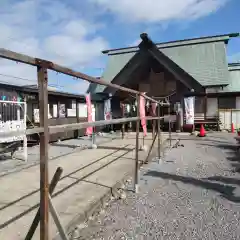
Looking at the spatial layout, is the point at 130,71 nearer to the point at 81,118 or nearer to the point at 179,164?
the point at 81,118

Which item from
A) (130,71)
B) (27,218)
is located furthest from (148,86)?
(27,218)

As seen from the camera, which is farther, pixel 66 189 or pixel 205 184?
pixel 205 184

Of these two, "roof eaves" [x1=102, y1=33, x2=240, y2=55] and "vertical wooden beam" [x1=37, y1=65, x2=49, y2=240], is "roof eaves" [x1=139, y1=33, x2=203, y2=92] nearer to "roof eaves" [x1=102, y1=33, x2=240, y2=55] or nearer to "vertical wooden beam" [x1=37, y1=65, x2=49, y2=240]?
"roof eaves" [x1=102, y1=33, x2=240, y2=55]

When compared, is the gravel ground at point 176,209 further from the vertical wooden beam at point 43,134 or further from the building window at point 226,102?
the building window at point 226,102

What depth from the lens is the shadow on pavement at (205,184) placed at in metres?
5.14

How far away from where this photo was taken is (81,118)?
18.4 metres

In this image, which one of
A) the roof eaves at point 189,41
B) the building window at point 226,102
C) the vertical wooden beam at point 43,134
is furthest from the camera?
the roof eaves at point 189,41

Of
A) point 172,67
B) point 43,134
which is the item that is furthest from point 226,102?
point 43,134

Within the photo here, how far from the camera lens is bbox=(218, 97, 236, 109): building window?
68.9 ft

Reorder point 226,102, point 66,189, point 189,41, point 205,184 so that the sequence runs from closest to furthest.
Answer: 1. point 66,189
2. point 205,184
3. point 226,102
4. point 189,41

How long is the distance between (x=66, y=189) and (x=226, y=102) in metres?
18.7

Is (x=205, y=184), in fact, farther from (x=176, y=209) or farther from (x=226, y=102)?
(x=226, y=102)

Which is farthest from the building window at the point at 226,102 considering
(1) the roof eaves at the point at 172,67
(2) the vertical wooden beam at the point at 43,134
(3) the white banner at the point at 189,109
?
(2) the vertical wooden beam at the point at 43,134

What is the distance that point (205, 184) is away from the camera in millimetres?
5996
